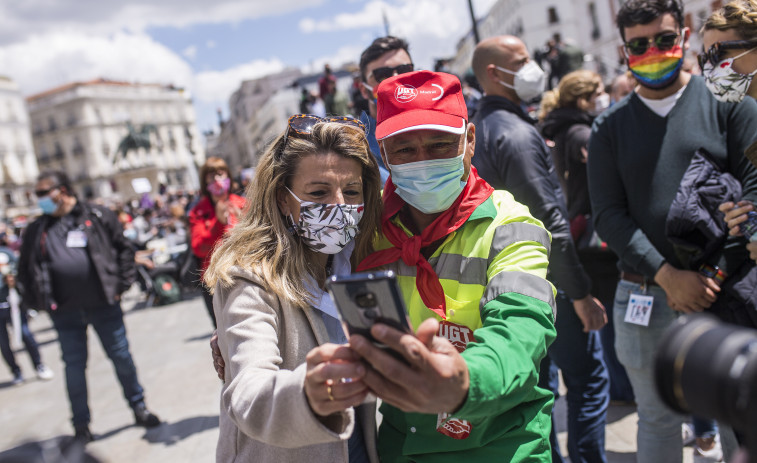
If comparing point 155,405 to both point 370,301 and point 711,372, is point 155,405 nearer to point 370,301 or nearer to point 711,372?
point 370,301

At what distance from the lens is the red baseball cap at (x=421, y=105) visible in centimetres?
171

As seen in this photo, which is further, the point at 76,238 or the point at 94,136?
the point at 94,136

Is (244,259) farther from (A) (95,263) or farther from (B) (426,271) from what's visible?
(A) (95,263)

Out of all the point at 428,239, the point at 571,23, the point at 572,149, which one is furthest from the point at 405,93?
the point at 571,23

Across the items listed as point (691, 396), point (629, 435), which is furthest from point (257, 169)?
point (629, 435)

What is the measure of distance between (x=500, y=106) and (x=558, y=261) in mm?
902

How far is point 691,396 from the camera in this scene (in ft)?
2.47

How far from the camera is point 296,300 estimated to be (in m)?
1.58

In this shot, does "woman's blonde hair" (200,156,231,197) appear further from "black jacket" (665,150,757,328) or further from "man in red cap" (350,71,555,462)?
"black jacket" (665,150,757,328)

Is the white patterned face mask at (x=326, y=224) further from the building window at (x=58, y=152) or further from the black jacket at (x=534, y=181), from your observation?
the building window at (x=58, y=152)

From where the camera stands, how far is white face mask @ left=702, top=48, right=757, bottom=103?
2.27m

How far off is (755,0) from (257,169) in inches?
82.5

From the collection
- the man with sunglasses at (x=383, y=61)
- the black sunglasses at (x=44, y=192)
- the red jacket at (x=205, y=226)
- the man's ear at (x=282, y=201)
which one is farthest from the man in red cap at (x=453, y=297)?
the black sunglasses at (x=44, y=192)

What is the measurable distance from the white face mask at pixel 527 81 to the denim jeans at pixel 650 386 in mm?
1302
